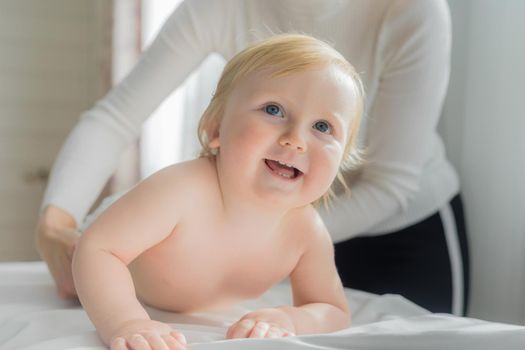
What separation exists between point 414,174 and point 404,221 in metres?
0.13

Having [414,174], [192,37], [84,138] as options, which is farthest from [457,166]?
[84,138]

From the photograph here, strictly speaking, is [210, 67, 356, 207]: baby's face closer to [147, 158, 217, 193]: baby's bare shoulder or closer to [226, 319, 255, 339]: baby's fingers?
→ [147, 158, 217, 193]: baby's bare shoulder

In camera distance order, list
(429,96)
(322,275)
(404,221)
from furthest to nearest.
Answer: (404,221), (429,96), (322,275)

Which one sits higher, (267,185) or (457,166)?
(267,185)

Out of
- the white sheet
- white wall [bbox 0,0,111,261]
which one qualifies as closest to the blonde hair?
the white sheet

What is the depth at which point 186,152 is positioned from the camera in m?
2.07

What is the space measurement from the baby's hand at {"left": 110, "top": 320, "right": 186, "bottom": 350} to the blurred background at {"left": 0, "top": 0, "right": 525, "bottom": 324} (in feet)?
3.07

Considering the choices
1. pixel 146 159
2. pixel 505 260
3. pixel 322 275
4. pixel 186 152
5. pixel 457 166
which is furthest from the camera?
pixel 146 159

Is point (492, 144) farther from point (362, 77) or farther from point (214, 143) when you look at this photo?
point (214, 143)

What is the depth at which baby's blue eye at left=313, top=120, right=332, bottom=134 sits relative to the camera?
0.96 meters

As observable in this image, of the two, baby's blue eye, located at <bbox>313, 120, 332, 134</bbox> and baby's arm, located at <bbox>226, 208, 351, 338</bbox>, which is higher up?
baby's blue eye, located at <bbox>313, 120, 332, 134</bbox>

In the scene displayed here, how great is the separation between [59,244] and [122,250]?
0.28 m

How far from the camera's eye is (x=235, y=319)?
41.9 inches

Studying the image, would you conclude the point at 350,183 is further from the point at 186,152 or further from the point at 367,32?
the point at 186,152
